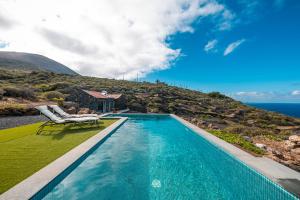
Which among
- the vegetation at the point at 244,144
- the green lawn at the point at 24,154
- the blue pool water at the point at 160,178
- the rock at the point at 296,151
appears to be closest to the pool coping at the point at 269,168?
the blue pool water at the point at 160,178

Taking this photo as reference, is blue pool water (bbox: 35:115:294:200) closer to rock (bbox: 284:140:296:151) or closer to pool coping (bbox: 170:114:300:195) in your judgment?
pool coping (bbox: 170:114:300:195)

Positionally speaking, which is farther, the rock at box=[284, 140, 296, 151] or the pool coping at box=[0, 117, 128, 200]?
the rock at box=[284, 140, 296, 151]

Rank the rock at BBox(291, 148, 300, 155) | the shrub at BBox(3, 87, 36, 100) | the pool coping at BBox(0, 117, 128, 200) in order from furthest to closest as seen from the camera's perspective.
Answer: the shrub at BBox(3, 87, 36, 100), the rock at BBox(291, 148, 300, 155), the pool coping at BBox(0, 117, 128, 200)

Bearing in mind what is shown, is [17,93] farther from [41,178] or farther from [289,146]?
[289,146]

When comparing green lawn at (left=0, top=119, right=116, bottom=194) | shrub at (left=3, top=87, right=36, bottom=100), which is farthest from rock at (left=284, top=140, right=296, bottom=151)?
shrub at (left=3, top=87, right=36, bottom=100)

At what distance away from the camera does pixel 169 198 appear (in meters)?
Answer: 4.28

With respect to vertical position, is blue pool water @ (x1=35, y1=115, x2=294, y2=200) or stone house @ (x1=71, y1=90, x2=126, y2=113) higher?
stone house @ (x1=71, y1=90, x2=126, y2=113)

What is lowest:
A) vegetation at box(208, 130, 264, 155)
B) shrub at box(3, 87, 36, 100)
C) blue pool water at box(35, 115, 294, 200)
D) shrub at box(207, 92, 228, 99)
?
blue pool water at box(35, 115, 294, 200)

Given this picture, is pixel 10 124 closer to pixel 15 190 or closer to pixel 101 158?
pixel 101 158

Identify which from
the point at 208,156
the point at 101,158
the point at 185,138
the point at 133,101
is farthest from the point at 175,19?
the point at 133,101

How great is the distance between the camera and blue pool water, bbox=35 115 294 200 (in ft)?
14.2

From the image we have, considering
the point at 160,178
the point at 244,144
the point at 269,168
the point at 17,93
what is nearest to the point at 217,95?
the point at 17,93

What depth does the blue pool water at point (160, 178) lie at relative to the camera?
4332mm

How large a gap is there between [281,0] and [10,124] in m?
19.6
